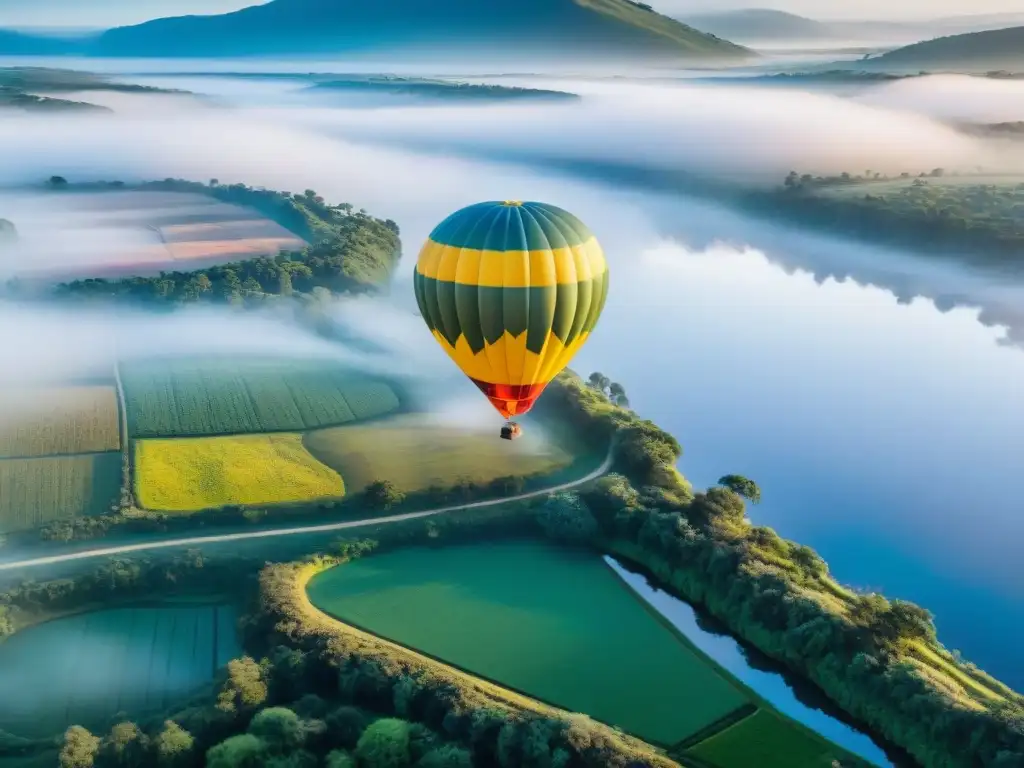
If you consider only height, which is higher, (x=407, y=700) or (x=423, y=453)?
(x=423, y=453)

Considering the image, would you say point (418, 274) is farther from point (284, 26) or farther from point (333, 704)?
point (284, 26)

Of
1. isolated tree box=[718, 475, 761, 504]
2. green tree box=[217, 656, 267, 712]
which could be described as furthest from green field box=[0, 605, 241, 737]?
isolated tree box=[718, 475, 761, 504]

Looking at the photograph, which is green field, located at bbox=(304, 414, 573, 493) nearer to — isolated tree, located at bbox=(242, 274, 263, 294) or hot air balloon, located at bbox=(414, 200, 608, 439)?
hot air balloon, located at bbox=(414, 200, 608, 439)

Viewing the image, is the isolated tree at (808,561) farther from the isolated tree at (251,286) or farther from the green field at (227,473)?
the isolated tree at (251,286)

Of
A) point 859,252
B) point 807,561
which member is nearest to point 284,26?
point 859,252

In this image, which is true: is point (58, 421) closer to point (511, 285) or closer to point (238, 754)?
point (238, 754)

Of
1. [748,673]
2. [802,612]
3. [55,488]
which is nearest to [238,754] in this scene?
[748,673]

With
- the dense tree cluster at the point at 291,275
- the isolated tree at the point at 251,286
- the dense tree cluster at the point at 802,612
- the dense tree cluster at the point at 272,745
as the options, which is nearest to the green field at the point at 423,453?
the dense tree cluster at the point at 802,612
